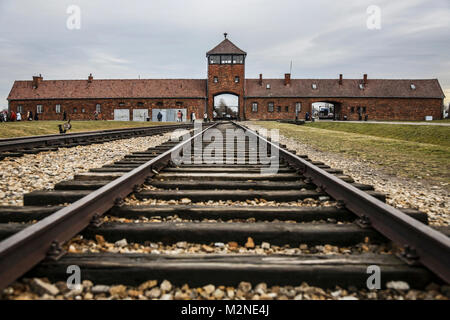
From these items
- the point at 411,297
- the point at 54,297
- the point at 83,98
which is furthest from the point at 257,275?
the point at 83,98

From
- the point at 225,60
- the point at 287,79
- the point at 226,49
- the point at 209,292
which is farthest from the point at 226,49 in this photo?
the point at 209,292

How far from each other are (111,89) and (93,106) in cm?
395

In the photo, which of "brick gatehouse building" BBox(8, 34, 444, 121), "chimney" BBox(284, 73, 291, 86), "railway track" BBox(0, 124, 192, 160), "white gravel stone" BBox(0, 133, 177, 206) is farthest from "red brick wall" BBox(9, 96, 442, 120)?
"white gravel stone" BBox(0, 133, 177, 206)

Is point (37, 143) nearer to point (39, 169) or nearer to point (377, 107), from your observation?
point (39, 169)

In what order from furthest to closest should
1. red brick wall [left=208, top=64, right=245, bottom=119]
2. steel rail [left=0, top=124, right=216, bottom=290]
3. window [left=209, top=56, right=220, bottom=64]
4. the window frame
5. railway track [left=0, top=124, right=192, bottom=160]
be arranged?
the window frame
window [left=209, top=56, right=220, bottom=64]
red brick wall [left=208, top=64, right=245, bottom=119]
railway track [left=0, top=124, right=192, bottom=160]
steel rail [left=0, top=124, right=216, bottom=290]

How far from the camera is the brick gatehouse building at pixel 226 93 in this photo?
4816cm

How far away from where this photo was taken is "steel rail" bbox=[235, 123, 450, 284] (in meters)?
1.62

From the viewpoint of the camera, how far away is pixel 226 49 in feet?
153

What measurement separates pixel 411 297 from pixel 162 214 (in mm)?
1763

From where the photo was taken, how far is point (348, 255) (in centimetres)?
188

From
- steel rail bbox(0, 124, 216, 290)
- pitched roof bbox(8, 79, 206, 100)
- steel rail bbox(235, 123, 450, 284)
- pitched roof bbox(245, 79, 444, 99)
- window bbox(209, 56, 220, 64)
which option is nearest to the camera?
steel rail bbox(0, 124, 216, 290)

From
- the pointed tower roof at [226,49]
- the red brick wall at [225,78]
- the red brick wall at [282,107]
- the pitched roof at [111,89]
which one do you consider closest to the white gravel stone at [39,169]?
the red brick wall at [225,78]

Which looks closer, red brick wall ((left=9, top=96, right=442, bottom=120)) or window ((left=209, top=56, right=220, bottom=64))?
window ((left=209, top=56, right=220, bottom=64))

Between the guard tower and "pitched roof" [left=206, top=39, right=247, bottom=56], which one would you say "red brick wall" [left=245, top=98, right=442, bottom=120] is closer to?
the guard tower
